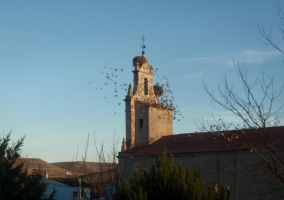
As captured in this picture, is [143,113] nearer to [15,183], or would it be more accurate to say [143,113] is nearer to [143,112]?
[143,112]

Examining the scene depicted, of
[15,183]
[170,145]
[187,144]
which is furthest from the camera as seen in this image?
[170,145]

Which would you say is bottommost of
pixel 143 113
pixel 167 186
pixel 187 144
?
pixel 167 186

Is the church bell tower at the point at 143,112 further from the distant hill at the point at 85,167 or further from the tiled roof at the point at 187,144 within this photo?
the distant hill at the point at 85,167

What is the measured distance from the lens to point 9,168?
65.0 feet

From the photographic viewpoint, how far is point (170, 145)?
126 feet

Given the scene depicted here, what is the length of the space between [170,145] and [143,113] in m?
4.84

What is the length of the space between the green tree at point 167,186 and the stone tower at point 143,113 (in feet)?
95.0

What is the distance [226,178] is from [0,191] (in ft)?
60.1

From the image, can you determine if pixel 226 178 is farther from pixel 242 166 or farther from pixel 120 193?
pixel 120 193

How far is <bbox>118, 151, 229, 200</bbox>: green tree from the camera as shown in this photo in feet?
36.2

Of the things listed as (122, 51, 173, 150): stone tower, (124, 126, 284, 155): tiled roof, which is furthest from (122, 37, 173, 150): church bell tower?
(124, 126, 284, 155): tiled roof

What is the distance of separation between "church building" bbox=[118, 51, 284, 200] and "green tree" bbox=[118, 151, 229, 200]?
17.2 metres

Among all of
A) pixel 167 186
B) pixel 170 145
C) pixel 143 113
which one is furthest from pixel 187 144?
pixel 167 186

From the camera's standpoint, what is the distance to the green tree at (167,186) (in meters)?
11.0
